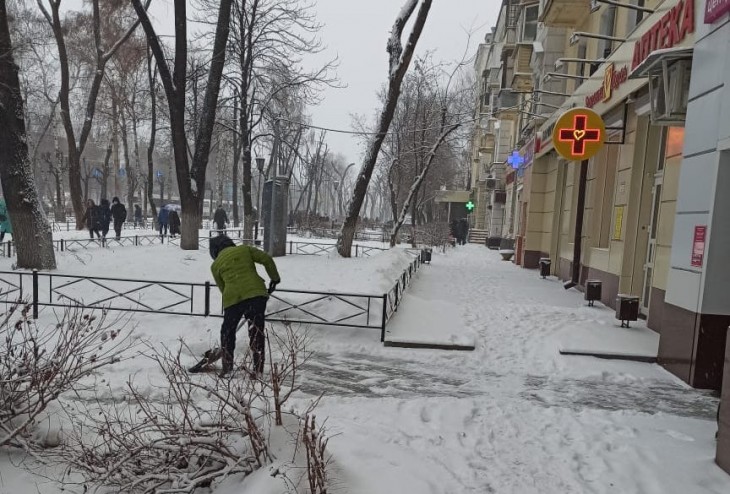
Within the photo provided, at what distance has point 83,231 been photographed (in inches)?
856

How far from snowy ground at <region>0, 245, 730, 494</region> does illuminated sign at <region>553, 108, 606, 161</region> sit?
3.14 metres

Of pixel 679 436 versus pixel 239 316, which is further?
pixel 239 316

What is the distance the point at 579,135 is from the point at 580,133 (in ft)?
0.14

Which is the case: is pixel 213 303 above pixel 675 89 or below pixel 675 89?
below

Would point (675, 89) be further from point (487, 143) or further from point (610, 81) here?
point (487, 143)

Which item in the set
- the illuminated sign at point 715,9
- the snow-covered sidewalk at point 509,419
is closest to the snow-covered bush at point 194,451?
the snow-covered sidewalk at point 509,419

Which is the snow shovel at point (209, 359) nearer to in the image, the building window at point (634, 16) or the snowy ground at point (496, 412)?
the snowy ground at point (496, 412)

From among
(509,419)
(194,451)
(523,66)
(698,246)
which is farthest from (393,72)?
(194,451)

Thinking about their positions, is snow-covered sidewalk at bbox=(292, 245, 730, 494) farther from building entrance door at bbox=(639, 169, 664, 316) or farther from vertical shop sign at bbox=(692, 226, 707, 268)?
building entrance door at bbox=(639, 169, 664, 316)

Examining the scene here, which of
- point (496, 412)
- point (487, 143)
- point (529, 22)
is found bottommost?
point (496, 412)

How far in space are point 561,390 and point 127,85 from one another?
28703 mm

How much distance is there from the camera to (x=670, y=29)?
21.6ft

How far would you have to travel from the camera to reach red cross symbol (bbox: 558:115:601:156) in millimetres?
9227

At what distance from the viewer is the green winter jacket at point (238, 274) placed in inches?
199
